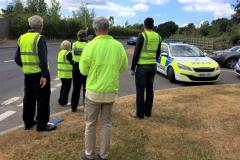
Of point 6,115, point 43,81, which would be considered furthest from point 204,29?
point 43,81

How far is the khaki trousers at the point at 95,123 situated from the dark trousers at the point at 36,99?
1552 millimetres

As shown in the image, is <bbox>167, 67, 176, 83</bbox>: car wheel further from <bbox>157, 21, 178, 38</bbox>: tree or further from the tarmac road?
<bbox>157, 21, 178, 38</bbox>: tree

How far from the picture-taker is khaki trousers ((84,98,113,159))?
513 centimetres

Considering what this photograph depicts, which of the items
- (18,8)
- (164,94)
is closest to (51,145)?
(164,94)

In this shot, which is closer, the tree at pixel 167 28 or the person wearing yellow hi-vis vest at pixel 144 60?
the person wearing yellow hi-vis vest at pixel 144 60

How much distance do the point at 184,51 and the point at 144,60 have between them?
7.90 m

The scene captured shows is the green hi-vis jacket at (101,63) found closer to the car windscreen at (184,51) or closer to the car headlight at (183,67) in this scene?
the car headlight at (183,67)

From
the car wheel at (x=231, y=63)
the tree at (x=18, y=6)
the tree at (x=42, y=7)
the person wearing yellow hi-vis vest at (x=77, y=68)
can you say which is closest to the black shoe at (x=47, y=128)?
the person wearing yellow hi-vis vest at (x=77, y=68)

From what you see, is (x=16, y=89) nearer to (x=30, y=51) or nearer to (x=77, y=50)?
(x=77, y=50)

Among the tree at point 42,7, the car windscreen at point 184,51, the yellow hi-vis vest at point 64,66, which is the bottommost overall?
the car windscreen at point 184,51

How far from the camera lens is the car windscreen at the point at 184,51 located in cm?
1487

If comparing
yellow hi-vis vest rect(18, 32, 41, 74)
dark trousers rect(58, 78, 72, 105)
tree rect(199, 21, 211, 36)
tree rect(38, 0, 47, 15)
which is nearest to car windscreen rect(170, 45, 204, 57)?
dark trousers rect(58, 78, 72, 105)

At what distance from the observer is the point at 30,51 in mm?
6254

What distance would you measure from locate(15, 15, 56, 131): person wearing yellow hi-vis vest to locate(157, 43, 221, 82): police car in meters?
7.68
